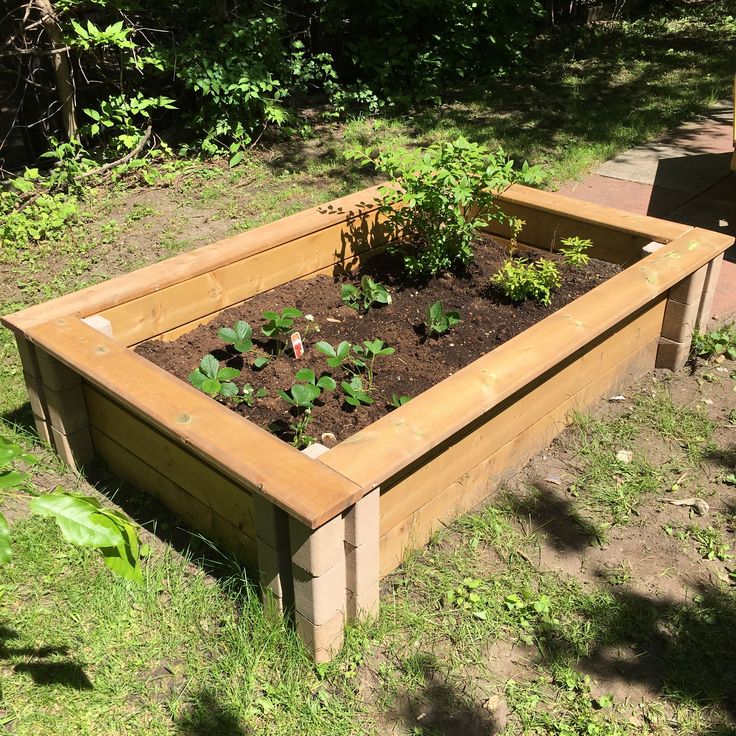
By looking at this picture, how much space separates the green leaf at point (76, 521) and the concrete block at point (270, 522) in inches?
29.9

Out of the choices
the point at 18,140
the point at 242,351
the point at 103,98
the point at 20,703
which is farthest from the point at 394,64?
the point at 20,703

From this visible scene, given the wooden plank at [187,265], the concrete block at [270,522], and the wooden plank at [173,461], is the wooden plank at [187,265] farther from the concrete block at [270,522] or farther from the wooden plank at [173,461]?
the concrete block at [270,522]

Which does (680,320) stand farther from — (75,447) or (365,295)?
(75,447)

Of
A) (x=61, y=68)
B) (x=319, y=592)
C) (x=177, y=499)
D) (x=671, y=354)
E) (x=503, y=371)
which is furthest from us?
(x=61, y=68)

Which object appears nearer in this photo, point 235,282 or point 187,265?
point 187,265

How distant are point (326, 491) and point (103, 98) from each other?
5.62 m

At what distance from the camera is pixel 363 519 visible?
2.36 metres

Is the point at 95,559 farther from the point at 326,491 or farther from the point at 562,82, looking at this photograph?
the point at 562,82

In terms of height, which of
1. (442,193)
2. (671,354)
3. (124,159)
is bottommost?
(671,354)

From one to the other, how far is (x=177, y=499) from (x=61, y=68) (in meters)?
4.40

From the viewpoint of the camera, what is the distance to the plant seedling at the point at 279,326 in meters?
3.41

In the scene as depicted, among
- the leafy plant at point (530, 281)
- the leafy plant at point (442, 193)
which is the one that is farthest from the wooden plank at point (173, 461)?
the leafy plant at point (530, 281)

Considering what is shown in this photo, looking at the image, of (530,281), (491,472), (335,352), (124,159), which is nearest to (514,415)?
(491,472)

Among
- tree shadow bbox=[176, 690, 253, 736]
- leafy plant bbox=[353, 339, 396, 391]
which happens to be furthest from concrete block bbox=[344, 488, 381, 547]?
leafy plant bbox=[353, 339, 396, 391]
